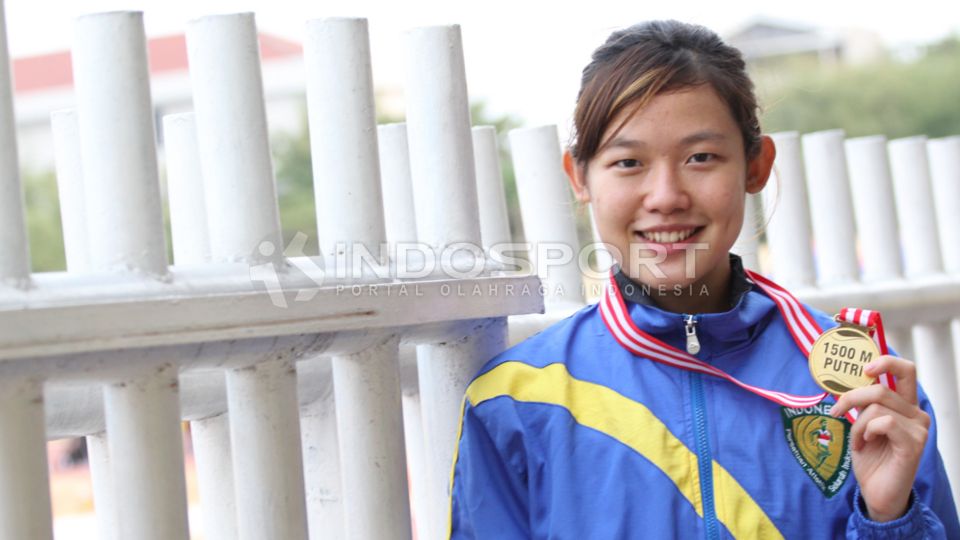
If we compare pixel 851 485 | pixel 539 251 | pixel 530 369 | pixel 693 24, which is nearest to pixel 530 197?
pixel 539 251

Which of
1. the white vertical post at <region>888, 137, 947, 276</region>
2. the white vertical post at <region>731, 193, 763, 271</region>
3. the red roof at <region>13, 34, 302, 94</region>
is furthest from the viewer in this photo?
the red roof at <region>13, 34, 302, 94</region>

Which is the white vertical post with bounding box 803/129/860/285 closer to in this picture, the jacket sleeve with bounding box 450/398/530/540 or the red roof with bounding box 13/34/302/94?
the jacket sleeve with bounding box 450/398/530/540

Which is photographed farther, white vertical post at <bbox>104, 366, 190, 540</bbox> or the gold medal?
the gold medal

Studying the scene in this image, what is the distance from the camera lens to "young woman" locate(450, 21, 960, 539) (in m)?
1.82

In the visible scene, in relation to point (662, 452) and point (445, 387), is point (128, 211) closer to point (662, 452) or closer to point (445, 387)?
point (445, 387)

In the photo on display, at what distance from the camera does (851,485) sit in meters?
1.88

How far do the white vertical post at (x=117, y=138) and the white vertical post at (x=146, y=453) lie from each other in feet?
0.55

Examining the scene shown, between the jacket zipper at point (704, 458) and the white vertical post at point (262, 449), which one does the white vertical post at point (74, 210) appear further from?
the jacket zipper at point (704, 458)

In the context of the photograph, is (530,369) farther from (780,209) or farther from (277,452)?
(780,209)

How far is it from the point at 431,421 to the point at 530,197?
2.86 ft

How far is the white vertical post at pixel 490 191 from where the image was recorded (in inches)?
97.6

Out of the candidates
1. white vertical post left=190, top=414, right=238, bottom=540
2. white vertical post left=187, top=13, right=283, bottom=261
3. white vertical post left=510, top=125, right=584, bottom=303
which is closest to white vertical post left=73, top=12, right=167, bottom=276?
white vertical post left=187, top=13, right=283, bottom=261

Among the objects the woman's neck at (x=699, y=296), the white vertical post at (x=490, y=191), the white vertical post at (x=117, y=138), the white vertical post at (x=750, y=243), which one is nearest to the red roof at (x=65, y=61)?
the white vertical post at (x=750, y=243)

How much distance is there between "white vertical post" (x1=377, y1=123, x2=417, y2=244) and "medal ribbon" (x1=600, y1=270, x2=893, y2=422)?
40 centimetres
